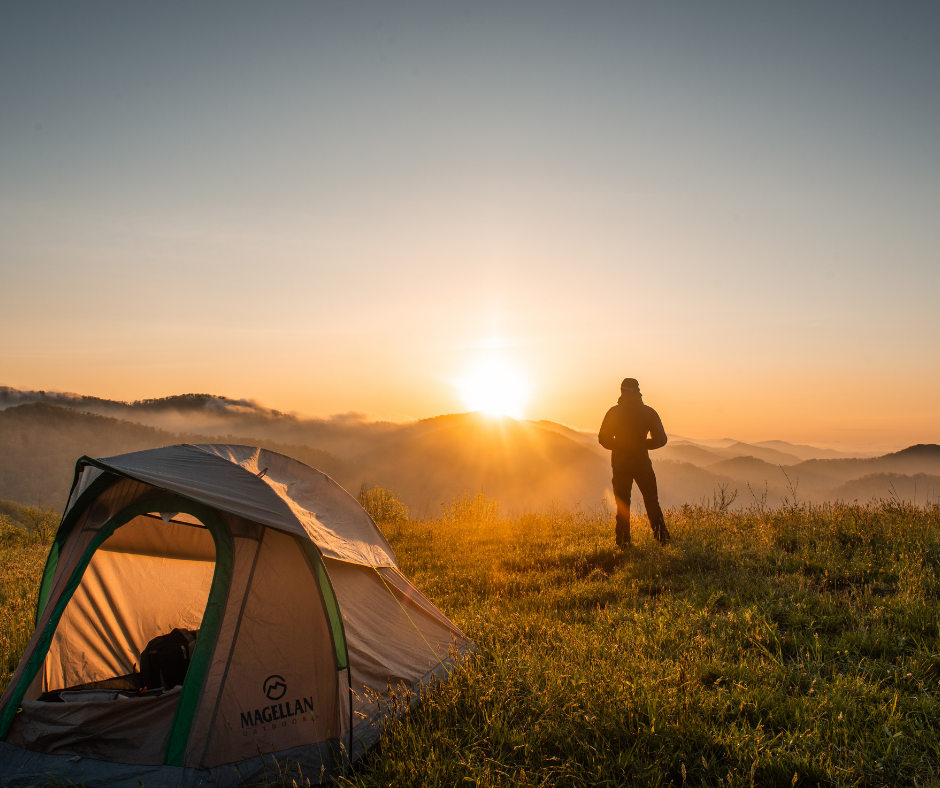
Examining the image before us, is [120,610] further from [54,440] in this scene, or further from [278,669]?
[54,440]

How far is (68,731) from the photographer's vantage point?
4070 millimetres

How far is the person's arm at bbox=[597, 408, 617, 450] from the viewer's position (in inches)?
360

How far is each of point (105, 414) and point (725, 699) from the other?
88496 mm

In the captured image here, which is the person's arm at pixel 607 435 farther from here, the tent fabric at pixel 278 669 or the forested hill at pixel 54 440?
the forested hill at pixel 54 440

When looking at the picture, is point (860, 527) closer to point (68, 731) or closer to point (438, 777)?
point (438, 777)

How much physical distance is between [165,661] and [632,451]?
688cm

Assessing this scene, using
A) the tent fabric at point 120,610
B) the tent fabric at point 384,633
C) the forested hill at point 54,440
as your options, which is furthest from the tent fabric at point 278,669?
the forested hill at point 54,440

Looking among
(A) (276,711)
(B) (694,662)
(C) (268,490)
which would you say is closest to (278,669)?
(A) (276,711)

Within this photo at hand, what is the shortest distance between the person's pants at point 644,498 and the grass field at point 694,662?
350mm

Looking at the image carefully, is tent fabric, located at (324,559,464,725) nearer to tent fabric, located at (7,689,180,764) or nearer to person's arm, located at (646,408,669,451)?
tent fabric, located at (7,689,180,764)

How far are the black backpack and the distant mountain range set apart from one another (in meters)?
1.93

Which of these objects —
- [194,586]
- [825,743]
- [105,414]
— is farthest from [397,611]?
[105,414]

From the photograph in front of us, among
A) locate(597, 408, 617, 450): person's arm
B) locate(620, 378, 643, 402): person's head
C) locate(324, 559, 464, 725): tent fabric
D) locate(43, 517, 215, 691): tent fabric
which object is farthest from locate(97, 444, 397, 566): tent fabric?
locate(620, 378, 643, 402): person's head

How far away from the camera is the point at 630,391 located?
367 inches
